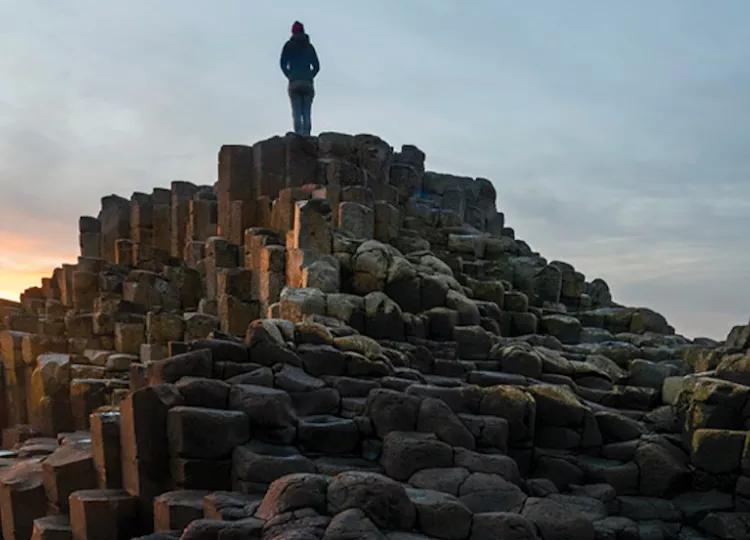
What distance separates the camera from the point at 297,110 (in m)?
18.8

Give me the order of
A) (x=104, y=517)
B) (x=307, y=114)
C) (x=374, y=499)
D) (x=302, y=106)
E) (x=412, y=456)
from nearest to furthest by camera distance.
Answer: (x=374, y=499)
(x=104, y=517)
(x=412, y=456)
(x=302, y=106)
(x=307, y=114)

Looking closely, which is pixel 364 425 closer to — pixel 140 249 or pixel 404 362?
pixel 404 362

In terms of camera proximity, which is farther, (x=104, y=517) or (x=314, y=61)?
(x=314, y=61)

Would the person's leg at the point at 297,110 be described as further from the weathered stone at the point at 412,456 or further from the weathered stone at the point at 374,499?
the weathered stone at the point at 374,499

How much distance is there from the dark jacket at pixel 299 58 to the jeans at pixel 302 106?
41 cm

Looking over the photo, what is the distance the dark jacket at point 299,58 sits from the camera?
17.5m

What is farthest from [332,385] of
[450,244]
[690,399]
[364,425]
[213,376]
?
[450,244]

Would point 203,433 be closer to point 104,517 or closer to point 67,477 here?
point 104,517

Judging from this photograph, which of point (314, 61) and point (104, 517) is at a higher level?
point (314, 61)

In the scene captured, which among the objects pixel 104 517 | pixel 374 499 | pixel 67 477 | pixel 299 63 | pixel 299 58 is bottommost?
pixel 104 517

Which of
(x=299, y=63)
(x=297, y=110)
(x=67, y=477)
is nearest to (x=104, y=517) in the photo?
(x=67, y=477)

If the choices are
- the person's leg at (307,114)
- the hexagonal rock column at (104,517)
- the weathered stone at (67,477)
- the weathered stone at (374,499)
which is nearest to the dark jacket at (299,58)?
the person's leg at (307,114)

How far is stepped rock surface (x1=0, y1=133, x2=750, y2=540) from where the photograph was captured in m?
5.96

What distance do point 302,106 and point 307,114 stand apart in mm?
340
